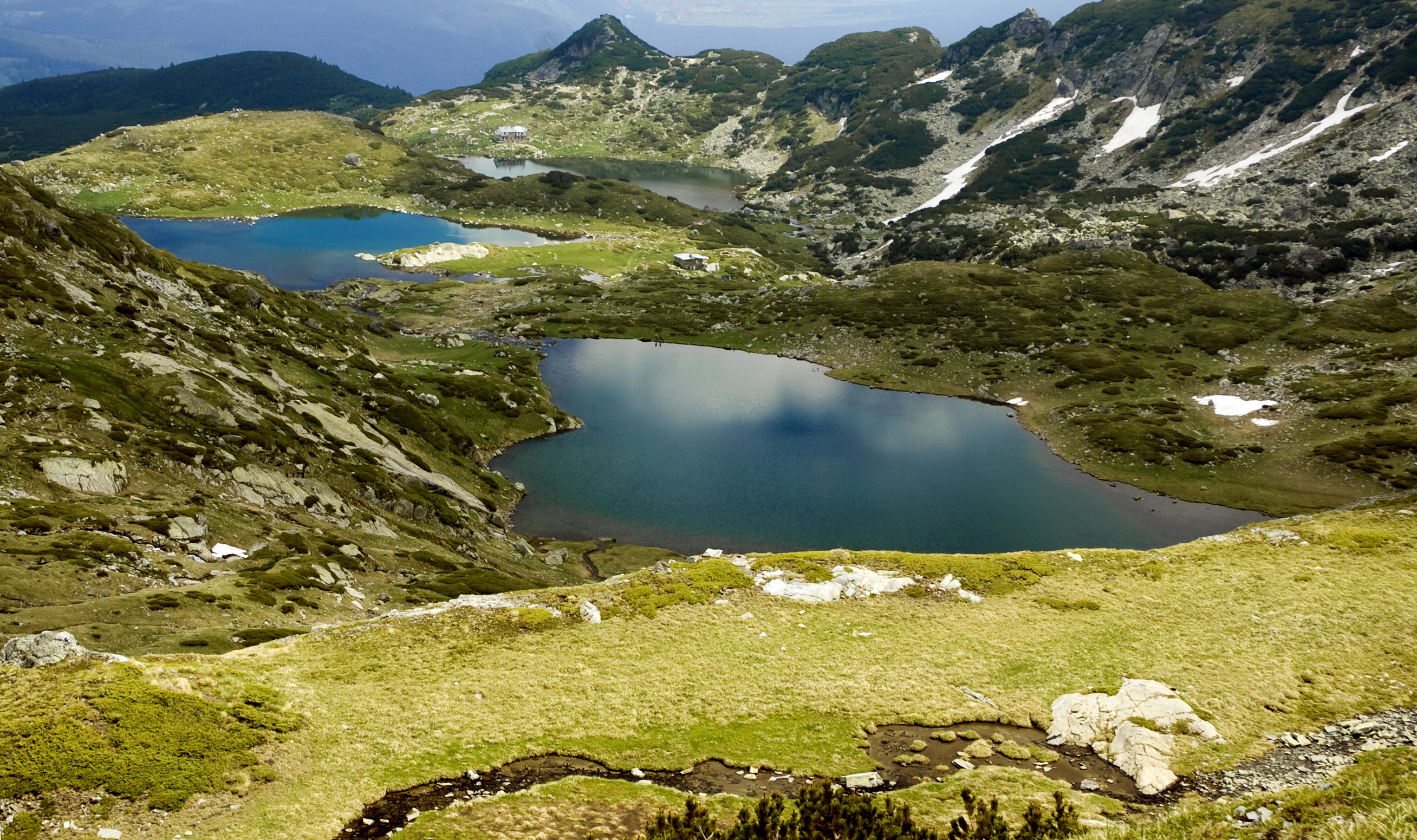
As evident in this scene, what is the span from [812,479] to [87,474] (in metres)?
75.1

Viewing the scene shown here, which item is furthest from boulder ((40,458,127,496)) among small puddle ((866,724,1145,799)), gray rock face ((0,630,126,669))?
small puddle ((866,724,1145,799))

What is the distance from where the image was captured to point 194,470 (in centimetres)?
5319

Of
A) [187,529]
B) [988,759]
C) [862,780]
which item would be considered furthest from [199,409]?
[988,759]

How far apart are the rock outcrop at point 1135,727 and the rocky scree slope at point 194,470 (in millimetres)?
39757

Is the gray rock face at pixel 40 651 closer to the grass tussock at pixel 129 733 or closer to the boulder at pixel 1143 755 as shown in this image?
the grass tussock at pixel 129 733

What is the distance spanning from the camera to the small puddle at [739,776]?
2491cm

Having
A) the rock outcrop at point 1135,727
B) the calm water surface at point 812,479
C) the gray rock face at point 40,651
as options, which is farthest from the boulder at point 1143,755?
the calm water surface at point 812,479

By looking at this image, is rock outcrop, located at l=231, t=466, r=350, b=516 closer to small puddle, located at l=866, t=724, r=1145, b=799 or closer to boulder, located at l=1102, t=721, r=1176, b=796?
small puddle, located at l=866, t=724, r=1145, b=799

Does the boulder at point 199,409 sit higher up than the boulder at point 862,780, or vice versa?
the boulder at point 199,409

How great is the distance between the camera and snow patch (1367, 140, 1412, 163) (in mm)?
189625

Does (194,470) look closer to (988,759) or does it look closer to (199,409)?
(199,409)

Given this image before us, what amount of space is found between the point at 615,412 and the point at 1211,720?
3928 inches

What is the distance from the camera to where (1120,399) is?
121125 millimetres

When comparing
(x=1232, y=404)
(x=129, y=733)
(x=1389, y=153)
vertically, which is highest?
(x=1389, y=153)
